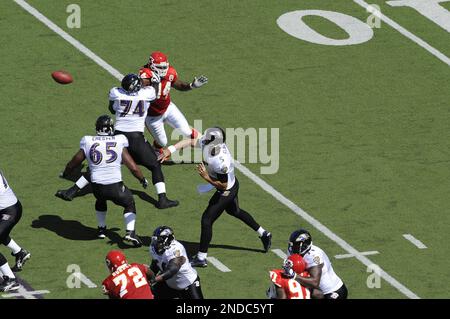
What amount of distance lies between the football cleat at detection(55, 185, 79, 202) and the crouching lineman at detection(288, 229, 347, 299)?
4285 mm

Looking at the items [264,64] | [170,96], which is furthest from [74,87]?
[264,64]

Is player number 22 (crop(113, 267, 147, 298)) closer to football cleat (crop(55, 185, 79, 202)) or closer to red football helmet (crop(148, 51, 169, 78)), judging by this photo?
football cleat (crop(55, 185, 79, 202))

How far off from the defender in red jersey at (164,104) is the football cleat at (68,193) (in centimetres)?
256

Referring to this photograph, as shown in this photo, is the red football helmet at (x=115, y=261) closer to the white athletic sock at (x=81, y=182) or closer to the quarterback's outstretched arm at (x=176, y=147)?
the white athletic sock at (x=81, y=182)

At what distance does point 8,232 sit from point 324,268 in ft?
15.5

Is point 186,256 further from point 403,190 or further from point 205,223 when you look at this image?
point 403,190

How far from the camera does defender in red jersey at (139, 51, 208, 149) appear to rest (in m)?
28.3

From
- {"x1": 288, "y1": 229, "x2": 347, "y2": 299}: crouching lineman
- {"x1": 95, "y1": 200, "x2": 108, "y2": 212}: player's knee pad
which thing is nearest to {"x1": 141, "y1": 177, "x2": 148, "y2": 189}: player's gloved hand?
{"x1": 95, "y1": 200, "x2": 108, "y2": 212}: player's knee pad

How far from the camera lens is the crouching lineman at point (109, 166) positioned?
25594mm

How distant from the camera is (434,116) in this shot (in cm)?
3084

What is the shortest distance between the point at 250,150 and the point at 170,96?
2567mm

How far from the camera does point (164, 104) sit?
1123 inches

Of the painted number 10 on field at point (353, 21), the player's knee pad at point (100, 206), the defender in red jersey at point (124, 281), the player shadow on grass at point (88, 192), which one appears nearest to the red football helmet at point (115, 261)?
the defender in red jersey at point (124, 281)

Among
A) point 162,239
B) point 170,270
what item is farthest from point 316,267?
point 162,239
